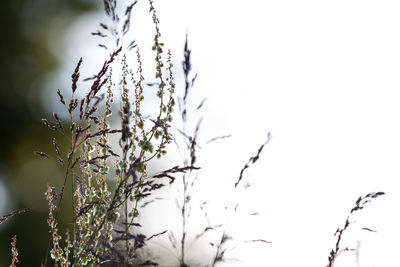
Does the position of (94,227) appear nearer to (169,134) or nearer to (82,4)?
(169,134)

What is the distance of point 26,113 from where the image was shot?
1212 cm

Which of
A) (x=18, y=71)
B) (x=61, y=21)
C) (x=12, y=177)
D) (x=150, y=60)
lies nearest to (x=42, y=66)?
(x=18, y=71)

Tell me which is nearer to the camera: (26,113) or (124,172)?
(124,172)

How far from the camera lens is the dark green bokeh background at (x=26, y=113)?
10406 mm

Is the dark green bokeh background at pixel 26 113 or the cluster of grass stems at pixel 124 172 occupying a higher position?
the dark green bokeh background at pixel 26 113

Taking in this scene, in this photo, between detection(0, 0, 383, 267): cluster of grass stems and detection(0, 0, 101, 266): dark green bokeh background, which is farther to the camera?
detection(0, 0, 101, 266): dark green bokeh background

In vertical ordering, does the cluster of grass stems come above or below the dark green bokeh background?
below

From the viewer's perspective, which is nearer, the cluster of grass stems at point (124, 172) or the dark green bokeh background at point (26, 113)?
the cluster of grass stems at point (124, 172)

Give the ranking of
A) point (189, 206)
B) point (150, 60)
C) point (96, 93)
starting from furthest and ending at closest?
point (150, 60) → point (96, 93) → point (189, 206)

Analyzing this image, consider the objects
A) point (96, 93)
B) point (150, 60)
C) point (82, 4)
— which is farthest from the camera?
point (82, 4)

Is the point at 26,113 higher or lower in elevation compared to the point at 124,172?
higher

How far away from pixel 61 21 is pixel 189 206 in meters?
12.7

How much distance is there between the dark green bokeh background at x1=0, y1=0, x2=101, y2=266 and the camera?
10.4m

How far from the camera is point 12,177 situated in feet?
37.1
